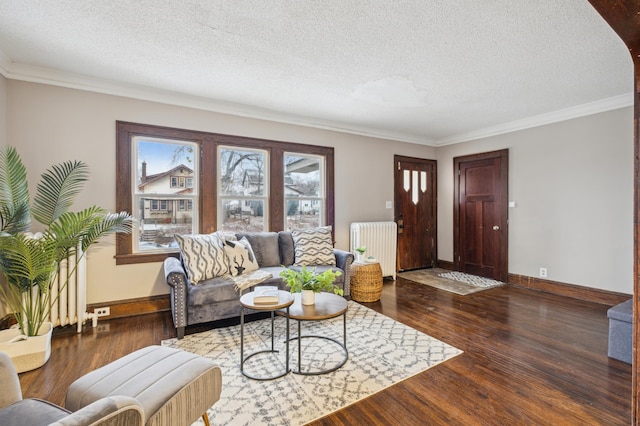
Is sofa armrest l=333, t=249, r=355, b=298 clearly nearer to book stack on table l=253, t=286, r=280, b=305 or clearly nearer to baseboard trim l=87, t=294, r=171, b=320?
book stack on table l=253, t=286, r=280, b=305

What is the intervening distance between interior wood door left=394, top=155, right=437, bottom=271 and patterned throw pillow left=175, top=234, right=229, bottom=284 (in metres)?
3.34

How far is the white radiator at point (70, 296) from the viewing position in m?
2.70

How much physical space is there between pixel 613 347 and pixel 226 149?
14.3 feet

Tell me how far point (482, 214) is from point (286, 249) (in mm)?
3502

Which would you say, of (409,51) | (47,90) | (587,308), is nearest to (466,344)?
(587,308)

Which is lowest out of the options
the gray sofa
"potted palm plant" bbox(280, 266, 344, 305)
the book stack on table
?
the gray sofa

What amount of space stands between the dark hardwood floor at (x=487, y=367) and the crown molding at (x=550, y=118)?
2471 mm

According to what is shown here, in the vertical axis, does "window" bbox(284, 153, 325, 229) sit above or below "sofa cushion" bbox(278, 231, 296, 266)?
above

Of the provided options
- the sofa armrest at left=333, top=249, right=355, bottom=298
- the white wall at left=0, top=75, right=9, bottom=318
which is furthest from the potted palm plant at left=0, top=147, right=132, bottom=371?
the sofa armrest at left=333, top=249, right=355, bottom=298

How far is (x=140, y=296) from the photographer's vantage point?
3.32m

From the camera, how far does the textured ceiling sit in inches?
79.4

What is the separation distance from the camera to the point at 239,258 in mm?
3260

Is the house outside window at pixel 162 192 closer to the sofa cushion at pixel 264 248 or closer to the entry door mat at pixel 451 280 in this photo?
the sofa cushion at pixel 264 248

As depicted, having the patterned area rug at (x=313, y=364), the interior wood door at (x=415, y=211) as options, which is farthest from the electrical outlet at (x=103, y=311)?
the interior wood door at (x=415, y=211)
